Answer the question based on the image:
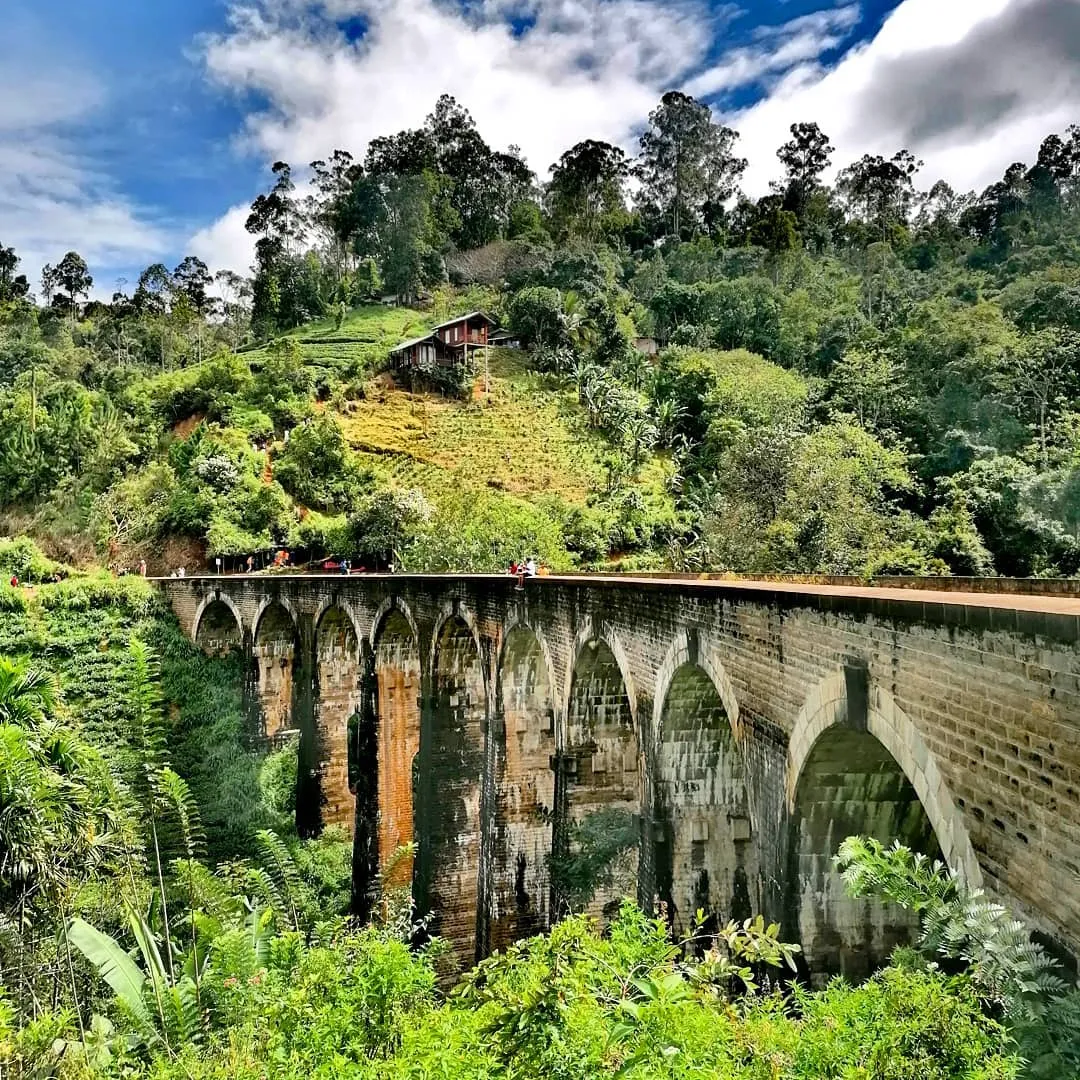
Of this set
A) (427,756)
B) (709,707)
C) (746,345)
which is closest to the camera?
(709,707)

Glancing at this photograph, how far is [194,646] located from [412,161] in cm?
5433

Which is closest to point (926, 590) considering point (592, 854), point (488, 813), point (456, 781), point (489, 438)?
point (592, 854)

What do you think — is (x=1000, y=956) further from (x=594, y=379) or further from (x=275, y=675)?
(x=594, y=379)

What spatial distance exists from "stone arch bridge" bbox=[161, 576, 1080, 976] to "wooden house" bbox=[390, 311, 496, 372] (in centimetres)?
2735

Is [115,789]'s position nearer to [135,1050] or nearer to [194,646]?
[135,1050]

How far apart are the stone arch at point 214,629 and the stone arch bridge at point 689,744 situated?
5391 mm

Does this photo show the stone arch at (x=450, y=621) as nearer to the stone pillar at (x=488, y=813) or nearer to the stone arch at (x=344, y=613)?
the stone pillar at (x=488, y=813)

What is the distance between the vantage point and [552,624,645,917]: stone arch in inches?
496

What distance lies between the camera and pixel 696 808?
1027 centimetres

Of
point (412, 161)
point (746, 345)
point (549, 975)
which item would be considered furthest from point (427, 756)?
point (412, 161)

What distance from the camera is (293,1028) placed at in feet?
20.6

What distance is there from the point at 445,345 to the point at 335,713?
30156 mm

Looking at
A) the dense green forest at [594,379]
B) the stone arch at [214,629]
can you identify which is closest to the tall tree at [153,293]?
the dense green forest at [594,379]

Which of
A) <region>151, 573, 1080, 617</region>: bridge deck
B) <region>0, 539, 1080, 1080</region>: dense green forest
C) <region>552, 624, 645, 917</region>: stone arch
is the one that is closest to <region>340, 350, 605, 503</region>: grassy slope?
<region>0, 539, 1080, 1080</region>: dense green forest
